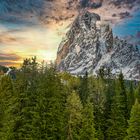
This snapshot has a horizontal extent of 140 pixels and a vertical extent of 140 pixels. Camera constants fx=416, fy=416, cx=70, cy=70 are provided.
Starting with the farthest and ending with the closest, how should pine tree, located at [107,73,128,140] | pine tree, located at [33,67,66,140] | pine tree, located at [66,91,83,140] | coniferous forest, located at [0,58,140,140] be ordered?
1. pine tree, located at [107,73,128,140]
2. pine tree, located at [66,91,83,140]
3. coniferous forest, located at [0,58,140,140]
4. pine tree, located at [33,67,66,140]

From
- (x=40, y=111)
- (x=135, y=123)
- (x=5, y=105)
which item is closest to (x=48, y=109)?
(x=40, y=111)

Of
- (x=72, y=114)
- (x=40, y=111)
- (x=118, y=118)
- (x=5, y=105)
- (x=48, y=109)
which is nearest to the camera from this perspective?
(x=40, y=111)

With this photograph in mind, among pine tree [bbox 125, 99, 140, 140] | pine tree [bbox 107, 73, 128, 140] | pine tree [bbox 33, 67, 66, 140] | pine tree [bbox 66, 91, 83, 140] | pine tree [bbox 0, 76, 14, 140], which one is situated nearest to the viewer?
pine tree [bbox 33, 67, 66, 140]

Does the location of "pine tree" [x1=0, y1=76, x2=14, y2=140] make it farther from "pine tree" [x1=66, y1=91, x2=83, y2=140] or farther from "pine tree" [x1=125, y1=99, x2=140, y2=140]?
"pine tree" [x1=125, y1=99, x2=140, y2=140]

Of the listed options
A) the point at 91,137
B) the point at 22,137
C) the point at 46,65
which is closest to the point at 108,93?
the point at 91,137

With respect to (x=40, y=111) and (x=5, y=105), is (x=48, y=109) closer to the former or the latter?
(x=40, y=111)

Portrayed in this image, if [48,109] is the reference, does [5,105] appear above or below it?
above

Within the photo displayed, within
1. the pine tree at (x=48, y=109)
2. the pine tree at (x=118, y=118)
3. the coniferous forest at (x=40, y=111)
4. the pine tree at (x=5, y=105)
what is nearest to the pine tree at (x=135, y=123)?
the coniferous forest at (x=40, y=111)

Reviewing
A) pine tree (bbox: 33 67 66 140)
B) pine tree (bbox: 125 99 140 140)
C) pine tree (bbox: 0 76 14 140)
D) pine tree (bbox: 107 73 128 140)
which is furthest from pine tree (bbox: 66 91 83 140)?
pine tree (bbox: 107 73 128 140)

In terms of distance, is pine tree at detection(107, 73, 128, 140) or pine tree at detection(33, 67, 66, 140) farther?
pine tree at detection(107, 73, 128, 140)

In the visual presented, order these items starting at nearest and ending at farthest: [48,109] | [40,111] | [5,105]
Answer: [40,111] < [48,109] < [5,105]

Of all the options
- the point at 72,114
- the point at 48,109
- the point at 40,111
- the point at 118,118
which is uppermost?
the point at 48,109

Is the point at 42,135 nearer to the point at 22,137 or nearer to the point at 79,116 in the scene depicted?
the point at 22,137

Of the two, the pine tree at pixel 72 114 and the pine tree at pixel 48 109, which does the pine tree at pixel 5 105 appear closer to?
the pine tree at pixel 48 109
